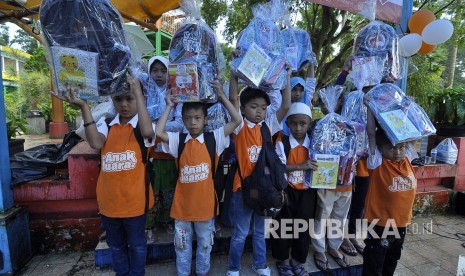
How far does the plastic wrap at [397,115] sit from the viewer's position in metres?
2.18

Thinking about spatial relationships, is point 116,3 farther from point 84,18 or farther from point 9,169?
point 9,169

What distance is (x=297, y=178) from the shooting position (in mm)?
2576

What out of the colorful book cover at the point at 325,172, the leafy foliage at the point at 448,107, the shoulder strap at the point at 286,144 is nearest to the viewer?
the colorful book cover at the point at 325,172

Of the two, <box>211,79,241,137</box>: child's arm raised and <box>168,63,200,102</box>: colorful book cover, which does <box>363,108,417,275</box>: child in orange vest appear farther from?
<box>168,63,200,102</box>: colorful book cover

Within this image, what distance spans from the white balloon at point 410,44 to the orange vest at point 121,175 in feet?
11.7

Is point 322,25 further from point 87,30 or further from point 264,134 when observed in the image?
point 87,30

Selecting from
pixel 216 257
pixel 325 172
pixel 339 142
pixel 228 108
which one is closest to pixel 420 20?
pixel 339 142

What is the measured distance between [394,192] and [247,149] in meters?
1.37

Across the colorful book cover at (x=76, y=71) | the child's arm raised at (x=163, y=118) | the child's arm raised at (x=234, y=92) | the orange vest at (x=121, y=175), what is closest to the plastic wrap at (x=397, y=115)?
the child's arm raised at (x=234, y=92)

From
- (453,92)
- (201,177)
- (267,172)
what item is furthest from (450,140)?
(201,177)

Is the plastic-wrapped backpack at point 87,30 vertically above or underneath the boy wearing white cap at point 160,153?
above

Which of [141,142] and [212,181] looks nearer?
[141,142]

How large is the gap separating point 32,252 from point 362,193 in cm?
391

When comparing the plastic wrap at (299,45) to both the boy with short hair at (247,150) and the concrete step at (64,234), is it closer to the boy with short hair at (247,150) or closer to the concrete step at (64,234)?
the boy with short hair at (247,150)
